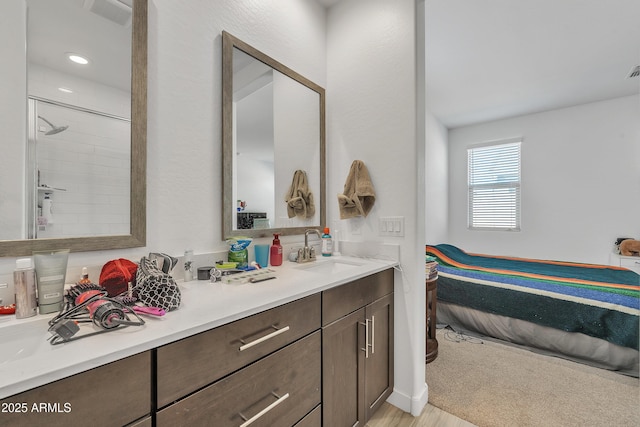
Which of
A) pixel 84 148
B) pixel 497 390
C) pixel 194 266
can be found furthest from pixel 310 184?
pixel 497 390

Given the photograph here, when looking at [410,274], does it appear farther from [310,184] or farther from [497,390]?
[497,390]

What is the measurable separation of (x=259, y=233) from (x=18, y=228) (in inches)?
37.8

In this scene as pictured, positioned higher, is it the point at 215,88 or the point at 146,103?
the point at 215,88

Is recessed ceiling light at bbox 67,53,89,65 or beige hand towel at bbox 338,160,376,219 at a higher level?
recessed ceiling light at bbox 67,53,89,65

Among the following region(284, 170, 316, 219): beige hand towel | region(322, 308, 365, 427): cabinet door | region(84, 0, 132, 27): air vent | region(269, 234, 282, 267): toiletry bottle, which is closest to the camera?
region(84, 0, 132, 27): air vent

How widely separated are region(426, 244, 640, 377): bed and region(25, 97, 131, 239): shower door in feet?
7.20

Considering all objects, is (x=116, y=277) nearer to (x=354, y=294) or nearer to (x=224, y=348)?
(x=224, y=348)

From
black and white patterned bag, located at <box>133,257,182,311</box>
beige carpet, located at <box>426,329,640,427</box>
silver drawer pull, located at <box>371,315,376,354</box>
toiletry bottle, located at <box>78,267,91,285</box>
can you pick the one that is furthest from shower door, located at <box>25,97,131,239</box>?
beige carpet, located at <box>426,329,640,427</box>

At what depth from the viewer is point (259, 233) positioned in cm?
159

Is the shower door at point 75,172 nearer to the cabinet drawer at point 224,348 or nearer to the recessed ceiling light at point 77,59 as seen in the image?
the recessed ceiling light at point 77,59

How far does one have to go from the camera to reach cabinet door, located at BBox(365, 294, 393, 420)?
55.9 inches

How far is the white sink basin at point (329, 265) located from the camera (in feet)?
5.16

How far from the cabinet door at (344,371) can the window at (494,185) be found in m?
3.99

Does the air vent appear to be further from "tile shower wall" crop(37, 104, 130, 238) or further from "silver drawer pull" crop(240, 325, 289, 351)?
"silver drawer pull" crop(240, 325, 289, 351)
